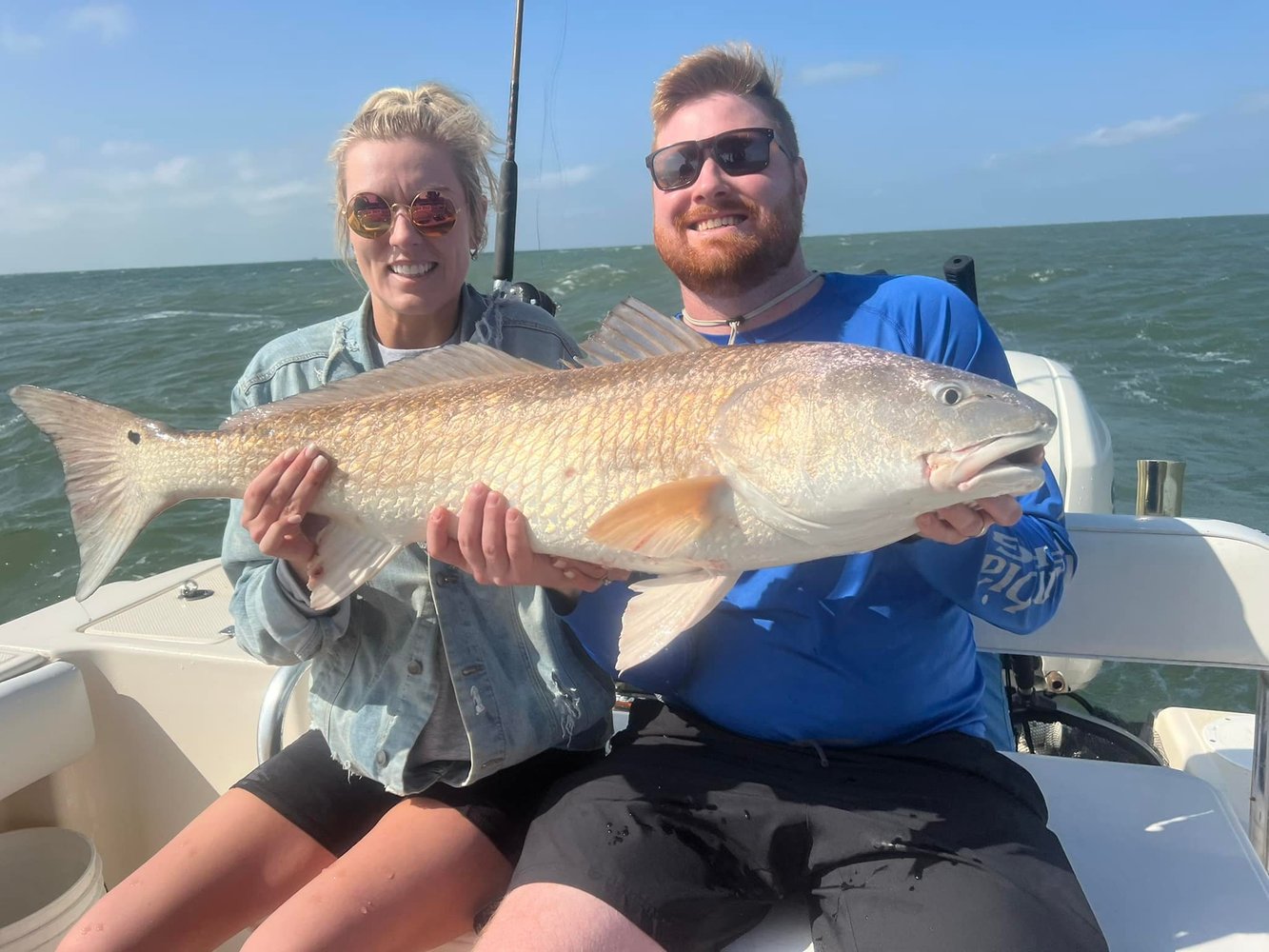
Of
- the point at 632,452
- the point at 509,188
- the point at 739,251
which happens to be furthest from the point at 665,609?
the point at 509,188

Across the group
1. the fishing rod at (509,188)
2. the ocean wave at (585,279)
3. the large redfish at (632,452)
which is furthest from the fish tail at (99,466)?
the ocean wave at (585,279)

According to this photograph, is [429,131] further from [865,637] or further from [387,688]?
[865,637]

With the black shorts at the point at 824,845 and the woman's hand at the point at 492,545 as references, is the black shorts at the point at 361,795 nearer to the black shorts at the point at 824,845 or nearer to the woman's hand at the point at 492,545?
the black shorts at the point at 824,845

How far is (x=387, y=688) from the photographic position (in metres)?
2.71

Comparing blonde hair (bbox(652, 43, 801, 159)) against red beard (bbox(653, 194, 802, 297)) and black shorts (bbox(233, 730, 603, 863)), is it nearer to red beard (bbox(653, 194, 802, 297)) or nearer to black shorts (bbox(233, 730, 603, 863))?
red beard (bbox(653, 194, 802, 297))

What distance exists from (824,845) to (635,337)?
4.69 feet

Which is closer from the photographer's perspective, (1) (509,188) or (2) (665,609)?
(2) (665,609)

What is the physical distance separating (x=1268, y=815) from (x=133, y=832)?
4.31 metres

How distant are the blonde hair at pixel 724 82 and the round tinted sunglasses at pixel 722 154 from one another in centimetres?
13

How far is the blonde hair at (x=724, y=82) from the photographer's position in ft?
9.95

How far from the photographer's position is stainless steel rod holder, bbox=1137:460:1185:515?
3.26 m

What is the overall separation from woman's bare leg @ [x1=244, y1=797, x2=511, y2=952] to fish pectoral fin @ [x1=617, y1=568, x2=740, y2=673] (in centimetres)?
81

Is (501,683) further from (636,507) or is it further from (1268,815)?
(1268,815)

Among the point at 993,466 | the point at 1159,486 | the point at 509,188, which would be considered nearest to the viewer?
the point at 993,466
